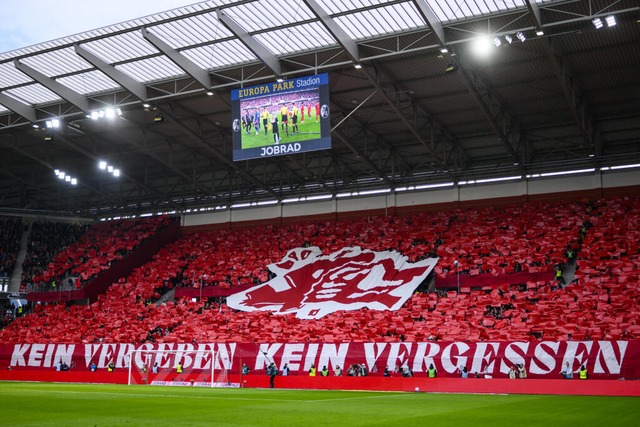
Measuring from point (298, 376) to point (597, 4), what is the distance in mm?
19175

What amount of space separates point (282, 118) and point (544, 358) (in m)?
14.0

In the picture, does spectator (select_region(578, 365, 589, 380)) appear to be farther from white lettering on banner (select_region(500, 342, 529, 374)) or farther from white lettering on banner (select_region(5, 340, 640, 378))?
white lettering on banner (select_region(500, 342, 529, 374))

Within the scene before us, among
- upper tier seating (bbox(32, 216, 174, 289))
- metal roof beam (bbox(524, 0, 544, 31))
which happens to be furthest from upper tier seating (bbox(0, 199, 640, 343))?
metal roof beam (bbox(524, 0, 544, 31))

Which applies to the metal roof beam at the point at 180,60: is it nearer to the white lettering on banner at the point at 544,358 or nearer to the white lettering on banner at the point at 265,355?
the white lettering on banner at the point at 265,355

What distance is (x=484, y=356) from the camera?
29453 millimetres

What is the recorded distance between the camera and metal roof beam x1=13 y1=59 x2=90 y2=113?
33719 mm

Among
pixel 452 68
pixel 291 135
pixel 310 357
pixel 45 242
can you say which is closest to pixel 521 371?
pixel 310 357

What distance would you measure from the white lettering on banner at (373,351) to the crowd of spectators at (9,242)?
1246 inches

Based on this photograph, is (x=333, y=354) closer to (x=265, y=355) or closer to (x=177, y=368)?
→ (x=265, y=355)

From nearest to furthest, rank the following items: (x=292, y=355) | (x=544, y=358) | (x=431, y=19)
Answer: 1. (x=431, y=19)
2. (x=544, y=358)
3. (x=292, y=355)

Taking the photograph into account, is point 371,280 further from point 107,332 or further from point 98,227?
point 98,227

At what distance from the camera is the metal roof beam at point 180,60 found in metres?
30.7

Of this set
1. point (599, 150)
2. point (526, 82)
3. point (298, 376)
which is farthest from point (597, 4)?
point (298, 376)

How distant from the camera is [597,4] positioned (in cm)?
2611
